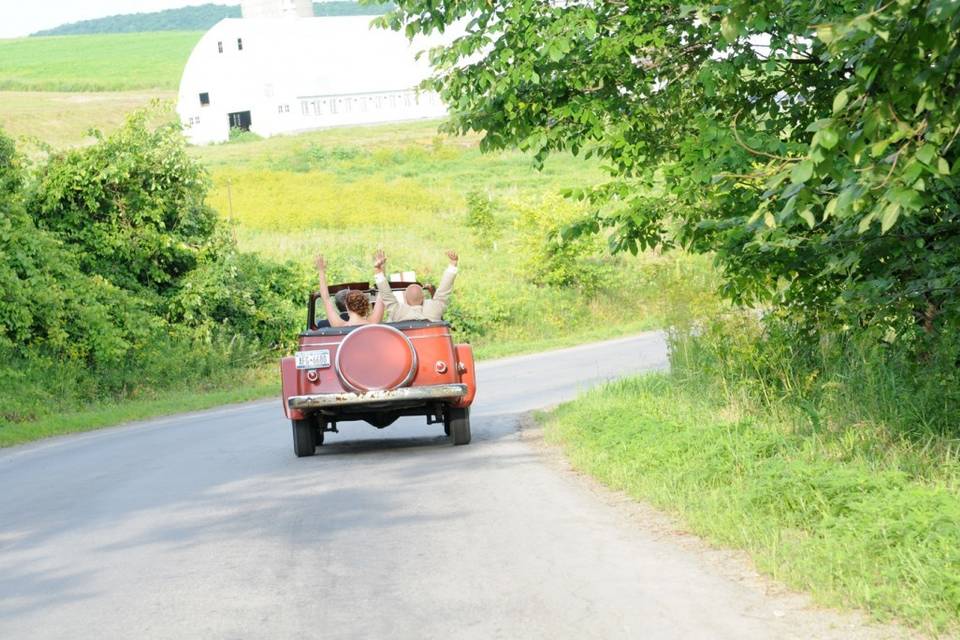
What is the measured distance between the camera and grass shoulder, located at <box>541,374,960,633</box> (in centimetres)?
688

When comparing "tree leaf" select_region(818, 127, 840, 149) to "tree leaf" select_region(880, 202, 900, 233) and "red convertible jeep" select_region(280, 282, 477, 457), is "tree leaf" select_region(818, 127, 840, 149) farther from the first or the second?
"red convertible jeep" select_region(280, 282, 477, 457)

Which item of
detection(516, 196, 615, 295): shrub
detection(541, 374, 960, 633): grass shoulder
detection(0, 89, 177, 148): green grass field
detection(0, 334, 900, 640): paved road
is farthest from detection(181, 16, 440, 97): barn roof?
detection(541, 374, 960, 633): grass shoulder

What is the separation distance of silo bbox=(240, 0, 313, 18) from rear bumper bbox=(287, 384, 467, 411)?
3036 inches

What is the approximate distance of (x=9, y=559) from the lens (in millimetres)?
9180

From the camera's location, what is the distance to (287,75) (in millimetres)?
85188

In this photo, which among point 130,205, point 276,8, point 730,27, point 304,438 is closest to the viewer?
point 730,27

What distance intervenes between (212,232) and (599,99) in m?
17.4

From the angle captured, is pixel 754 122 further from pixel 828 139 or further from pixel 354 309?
pixel 828 139

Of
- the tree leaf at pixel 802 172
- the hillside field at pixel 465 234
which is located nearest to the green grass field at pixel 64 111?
the hillside field at pixel 465 234

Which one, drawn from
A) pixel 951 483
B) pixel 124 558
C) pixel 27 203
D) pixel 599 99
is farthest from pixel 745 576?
pixel 27 203

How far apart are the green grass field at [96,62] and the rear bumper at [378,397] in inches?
4466

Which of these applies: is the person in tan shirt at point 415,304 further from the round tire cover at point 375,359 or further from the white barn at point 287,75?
the white barn at point 287,75

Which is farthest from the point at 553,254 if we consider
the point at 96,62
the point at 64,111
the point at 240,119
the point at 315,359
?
→ the point at 96,62

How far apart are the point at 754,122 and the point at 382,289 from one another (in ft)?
14.1
